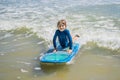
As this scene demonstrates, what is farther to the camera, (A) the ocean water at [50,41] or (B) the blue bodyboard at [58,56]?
(B) the blue bodyboard at [58,56]

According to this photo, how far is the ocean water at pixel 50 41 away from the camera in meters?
7.41

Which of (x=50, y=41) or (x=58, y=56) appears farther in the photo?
(x=50, y=41)

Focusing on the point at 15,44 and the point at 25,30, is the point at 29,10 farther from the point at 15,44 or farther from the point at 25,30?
the point at 15,44

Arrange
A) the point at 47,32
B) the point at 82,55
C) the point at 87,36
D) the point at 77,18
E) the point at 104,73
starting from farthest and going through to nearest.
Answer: the point at 77,18 → the point at 47,32 → the point at 87,36 → the point at 82,55 → the point at 104,73

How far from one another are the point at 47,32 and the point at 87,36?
78.3 inches

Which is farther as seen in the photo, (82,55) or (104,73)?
(82,55)

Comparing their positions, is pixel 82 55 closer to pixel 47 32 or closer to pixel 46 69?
pixel 46 69

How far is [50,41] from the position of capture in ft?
34.6

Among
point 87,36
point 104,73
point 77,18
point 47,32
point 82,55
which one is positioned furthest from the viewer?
point 77,18

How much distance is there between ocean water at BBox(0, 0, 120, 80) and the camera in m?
7.41

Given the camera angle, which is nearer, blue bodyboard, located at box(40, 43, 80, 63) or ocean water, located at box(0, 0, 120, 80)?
ocean water, located at box(0, 0, 120, 80)

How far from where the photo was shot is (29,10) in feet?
58.3

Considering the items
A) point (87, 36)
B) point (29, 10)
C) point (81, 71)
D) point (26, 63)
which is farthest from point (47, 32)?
point (29, 10)

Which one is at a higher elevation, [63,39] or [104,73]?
[63,39]
